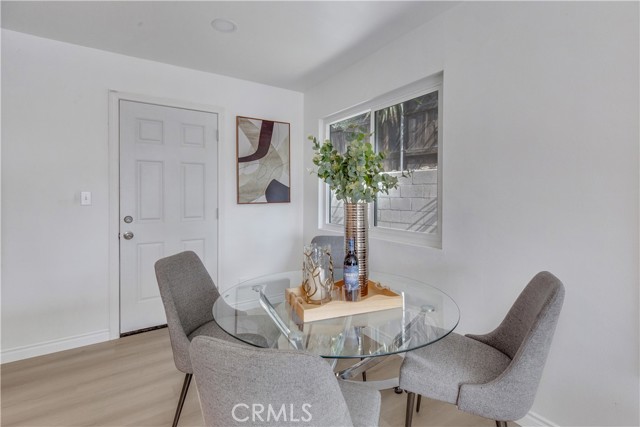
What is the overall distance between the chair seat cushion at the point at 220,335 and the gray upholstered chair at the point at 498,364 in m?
0.62

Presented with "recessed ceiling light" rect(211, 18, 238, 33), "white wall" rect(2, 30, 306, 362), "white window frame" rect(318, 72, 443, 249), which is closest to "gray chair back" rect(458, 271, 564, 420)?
"white window frame" rect(318, 72, 443, 249)

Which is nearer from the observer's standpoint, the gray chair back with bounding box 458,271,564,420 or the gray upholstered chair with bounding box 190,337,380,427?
the gray upholstered chair with bounding box 190,337,380,427

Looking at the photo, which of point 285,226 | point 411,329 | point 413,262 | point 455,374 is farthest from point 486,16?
point 285,226

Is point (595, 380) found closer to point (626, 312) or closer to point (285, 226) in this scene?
point (626, 312)

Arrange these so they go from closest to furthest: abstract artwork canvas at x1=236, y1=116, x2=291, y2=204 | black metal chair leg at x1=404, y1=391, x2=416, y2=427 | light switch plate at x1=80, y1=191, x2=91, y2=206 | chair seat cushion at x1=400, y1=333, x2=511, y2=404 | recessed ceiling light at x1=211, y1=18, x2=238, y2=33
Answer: chair seat cushion at x1=400, y1=333, x2=511, y2=404, black metal chair leg at x1=404, y1=391, x2=416, y2=427, recessed ceiling light at x1=211, y1=18, x2=238, y2=33, light switch plate at x1=80, y1=191, x2=91, y2=206, abstract artwork canvas at x1=236, y1=116, x2=291, y2=204

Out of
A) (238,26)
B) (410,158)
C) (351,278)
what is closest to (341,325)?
(351,278)

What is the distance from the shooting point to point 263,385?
0.71 metres

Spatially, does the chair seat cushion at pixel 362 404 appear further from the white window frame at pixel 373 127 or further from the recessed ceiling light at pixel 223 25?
the recessed ceiling light at pixel 223 25

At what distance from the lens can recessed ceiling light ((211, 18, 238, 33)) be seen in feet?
7.07

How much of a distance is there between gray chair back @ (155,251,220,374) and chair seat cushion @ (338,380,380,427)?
0.78 metres

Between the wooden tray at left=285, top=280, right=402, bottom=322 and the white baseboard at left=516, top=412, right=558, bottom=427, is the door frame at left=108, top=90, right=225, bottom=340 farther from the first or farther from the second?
the white baseboard at left=516, top=412, right=558, bottom=427

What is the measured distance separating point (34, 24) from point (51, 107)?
555 millimetres

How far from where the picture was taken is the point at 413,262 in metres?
2.34

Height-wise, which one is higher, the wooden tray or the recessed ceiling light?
the recessed ceiling light
